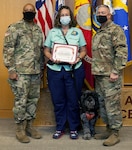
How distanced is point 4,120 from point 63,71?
1.49 meters

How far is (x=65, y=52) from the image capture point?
4.22 m

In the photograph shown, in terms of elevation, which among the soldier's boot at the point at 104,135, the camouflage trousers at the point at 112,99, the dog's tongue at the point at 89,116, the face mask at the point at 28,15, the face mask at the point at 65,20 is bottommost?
the soldier's boot at the point at 104,135

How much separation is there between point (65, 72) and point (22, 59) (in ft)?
1.74

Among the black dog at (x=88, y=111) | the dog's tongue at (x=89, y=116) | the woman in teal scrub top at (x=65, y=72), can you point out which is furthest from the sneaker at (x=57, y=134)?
the dog's tongue at (x=89, y=116)

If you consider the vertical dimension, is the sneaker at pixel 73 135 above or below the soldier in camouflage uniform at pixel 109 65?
below

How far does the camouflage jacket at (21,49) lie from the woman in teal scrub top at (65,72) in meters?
0.19

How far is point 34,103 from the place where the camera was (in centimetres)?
433

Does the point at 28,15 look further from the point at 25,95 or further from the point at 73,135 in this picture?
the point at 73,135

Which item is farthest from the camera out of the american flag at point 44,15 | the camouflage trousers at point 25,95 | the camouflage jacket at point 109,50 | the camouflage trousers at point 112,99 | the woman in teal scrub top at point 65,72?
the american flag at point 44,15

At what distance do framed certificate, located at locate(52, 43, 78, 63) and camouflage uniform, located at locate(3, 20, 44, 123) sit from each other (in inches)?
8.4

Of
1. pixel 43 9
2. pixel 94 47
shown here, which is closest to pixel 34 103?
pixel 94 47

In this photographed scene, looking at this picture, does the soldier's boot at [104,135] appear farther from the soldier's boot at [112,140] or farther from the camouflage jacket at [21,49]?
the camouflage jacket at [21,49]

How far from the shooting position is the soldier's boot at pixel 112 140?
4.08 m

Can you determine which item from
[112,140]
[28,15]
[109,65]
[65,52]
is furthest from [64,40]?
[112,140]
